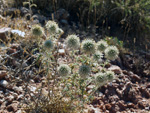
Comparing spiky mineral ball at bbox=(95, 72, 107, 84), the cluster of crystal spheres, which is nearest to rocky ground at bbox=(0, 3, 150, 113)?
the cluster of crystal spheres

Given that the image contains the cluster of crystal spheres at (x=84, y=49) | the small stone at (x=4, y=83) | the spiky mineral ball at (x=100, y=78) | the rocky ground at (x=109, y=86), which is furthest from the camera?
the small stone at (x=4, y=83)

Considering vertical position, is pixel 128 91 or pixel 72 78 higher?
pixel 128 91

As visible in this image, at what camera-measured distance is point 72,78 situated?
129 inches

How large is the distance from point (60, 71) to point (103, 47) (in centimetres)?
91

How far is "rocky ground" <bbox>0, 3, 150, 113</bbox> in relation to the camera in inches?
150

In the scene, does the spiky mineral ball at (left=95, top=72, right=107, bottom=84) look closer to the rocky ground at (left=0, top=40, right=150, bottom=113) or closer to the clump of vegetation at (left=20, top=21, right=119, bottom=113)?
the clump of vegetation at (left=20, top=21, right=119, bottom=113)

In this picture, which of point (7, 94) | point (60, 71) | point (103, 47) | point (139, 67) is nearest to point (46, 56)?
point (60, 71)

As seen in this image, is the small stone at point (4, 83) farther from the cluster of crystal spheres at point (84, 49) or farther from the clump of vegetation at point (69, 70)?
the cluster of crystal spheres at point (84, 49)

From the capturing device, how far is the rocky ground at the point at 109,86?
3799 mm

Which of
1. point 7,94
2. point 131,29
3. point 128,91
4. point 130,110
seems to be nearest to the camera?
point 7,94

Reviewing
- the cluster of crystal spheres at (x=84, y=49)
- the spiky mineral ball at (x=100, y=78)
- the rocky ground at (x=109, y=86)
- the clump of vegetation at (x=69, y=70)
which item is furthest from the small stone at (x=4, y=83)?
the spiky mineral ball at (x=100, y=78)

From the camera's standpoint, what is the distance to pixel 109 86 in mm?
4629

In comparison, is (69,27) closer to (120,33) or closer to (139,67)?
(120,33)

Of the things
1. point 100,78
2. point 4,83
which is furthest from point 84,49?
point 4,83
